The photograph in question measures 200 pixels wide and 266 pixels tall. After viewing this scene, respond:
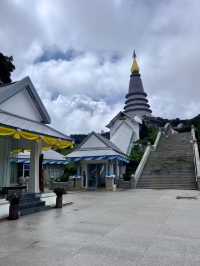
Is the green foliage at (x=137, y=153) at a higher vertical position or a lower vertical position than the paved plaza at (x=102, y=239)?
higher

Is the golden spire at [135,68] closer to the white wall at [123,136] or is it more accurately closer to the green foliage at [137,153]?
the white wall at [123,136]

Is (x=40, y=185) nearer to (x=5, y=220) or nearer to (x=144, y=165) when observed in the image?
(x=5, y=220)

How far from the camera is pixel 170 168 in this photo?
24.2 metres

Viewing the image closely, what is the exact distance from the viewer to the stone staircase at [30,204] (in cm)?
1040

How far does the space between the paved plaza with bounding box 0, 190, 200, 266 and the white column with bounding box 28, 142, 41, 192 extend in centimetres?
294

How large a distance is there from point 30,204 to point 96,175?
1267 cm

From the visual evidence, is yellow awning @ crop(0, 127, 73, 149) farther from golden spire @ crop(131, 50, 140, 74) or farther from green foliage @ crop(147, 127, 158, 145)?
golden spire @ crop(131, 50, 140, 74)

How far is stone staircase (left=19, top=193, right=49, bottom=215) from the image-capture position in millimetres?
10398

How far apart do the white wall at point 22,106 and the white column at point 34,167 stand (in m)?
1.46

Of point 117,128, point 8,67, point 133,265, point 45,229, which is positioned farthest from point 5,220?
point 117,128

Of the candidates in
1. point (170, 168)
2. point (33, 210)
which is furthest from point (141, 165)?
point (33, 210)

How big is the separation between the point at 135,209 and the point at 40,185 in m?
4.63

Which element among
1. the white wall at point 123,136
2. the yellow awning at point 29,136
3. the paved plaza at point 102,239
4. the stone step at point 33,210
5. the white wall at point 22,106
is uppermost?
the white wall at point 123,136

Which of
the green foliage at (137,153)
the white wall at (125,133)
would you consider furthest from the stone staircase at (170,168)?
the white wall at (125,133)
